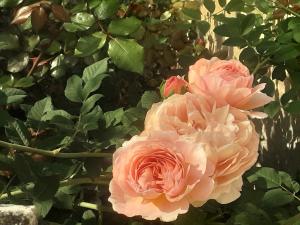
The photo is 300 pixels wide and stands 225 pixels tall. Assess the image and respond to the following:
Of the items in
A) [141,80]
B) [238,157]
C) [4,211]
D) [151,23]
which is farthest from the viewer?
[141,80]

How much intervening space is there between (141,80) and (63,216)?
3.54 feet

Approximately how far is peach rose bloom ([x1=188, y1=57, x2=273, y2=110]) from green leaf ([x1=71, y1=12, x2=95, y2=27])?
1.69ft

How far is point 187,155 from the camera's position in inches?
39.4

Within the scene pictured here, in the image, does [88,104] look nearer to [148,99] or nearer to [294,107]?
[148,99]

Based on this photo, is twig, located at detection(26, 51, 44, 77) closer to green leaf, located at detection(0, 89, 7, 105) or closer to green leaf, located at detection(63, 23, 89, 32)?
green leaf, located at detection(63, 23, 89, 32)

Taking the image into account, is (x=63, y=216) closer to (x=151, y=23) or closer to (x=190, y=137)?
(x=190, y=137)

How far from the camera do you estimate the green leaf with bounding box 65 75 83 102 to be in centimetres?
150

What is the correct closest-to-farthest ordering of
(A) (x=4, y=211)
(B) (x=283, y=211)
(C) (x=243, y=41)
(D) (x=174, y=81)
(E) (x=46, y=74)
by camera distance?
(A) (x=4, y=211) < (D) (x=174, y=81) < (B) (x=283, y=211) < (C) (x=243, y=41) < (E) (x=46, y=74)

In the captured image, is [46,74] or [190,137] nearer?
[190,137]

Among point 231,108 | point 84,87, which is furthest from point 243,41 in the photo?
point 231,108

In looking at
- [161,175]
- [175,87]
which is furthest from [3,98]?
[161,175]

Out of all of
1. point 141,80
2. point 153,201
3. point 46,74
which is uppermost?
point 153,201

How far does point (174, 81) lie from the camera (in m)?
1.21

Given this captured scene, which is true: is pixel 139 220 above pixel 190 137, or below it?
below
